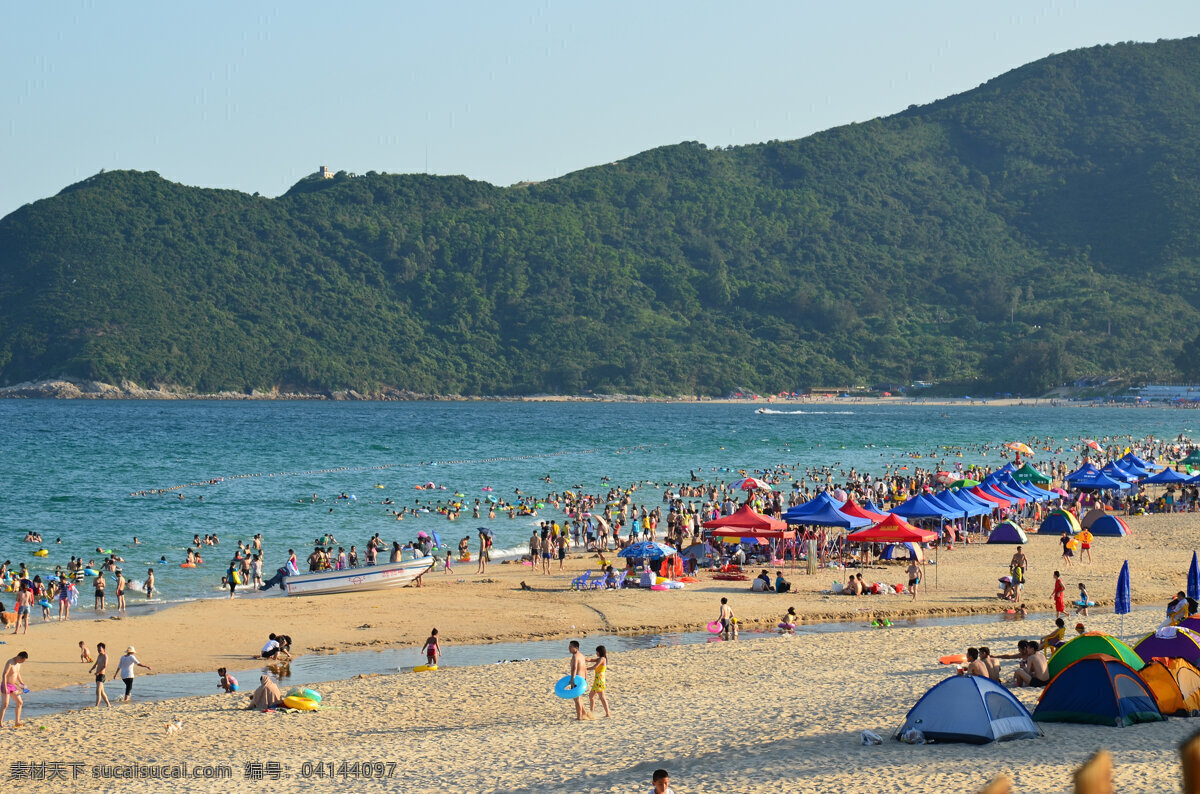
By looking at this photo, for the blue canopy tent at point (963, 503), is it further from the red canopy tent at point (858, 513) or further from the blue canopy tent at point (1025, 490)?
the blue canopy tent at point (1025, 490)

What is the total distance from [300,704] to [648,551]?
1257cm

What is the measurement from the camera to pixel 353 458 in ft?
246

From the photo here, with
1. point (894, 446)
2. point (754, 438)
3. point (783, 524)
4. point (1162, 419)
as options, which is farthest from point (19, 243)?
point (783, 524)

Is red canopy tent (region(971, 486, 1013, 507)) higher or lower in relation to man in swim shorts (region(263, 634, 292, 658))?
higher

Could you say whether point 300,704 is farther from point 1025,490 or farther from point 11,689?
point 1025,490

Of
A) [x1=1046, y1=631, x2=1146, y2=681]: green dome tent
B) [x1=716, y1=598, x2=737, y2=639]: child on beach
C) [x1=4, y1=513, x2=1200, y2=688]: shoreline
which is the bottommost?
[x1=4, y1=513, x2=1200, y2=688]: shoreline

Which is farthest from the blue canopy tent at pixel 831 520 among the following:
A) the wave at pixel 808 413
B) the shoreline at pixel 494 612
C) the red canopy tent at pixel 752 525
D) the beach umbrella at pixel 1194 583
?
the wave at pixel 808 413

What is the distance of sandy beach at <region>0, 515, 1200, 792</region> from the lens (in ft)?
38.3

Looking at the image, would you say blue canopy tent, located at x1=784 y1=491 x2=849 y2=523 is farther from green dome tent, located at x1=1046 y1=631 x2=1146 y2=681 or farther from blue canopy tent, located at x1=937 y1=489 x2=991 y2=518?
green dome tent, located at x1=1046 y1=631 x2=1146 y2=681

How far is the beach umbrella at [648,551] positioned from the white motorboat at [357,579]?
493 centimetres

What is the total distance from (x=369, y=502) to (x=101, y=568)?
754 inches

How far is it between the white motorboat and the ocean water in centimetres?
279

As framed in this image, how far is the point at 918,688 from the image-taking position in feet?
49.6

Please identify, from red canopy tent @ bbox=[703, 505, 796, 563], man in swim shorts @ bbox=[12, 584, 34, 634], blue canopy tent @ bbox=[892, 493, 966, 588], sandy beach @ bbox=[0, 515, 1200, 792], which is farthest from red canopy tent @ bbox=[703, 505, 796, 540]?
man in swim shorts @ bbox=[12, 584, 34, 634]
